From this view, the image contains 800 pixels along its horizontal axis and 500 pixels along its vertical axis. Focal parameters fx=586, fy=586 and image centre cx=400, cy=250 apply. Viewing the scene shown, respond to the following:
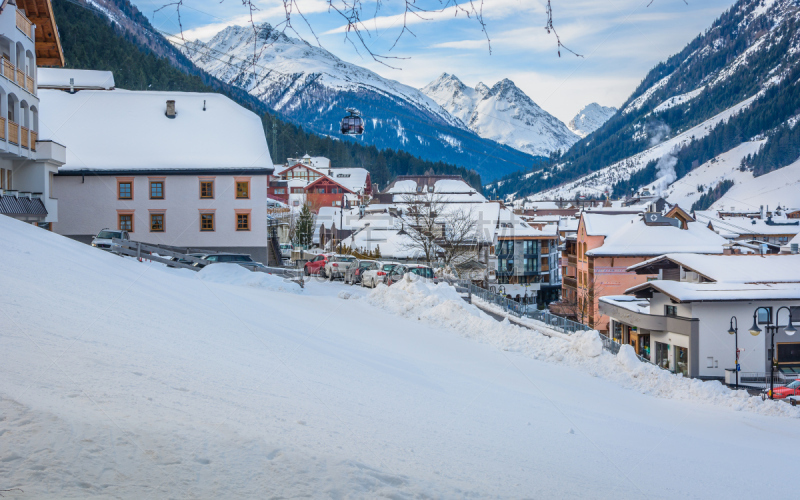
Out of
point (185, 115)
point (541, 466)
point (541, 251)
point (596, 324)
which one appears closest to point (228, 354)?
point (541, 466)

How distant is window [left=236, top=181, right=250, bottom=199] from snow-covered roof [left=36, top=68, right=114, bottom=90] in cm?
2118

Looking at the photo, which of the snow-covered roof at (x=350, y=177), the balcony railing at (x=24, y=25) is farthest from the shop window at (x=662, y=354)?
the snow-covered roof at (x=350, y=177)

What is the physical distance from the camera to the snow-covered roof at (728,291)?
31.3 metres

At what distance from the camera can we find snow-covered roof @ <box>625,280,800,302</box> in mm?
31330

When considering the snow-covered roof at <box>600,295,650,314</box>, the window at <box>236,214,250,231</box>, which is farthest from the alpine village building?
the snow-covered roof at <box>600,295,650,314</box>

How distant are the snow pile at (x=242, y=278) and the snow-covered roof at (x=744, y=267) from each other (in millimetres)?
25398

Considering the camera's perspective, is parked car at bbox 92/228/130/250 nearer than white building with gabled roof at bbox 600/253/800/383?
Yes

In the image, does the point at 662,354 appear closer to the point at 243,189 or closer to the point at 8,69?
the point at 243,189

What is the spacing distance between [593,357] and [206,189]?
31.8m

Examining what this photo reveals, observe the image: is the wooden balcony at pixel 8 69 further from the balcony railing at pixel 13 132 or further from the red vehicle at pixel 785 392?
the red vehicle at pixel 785 392

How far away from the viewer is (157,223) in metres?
39.5

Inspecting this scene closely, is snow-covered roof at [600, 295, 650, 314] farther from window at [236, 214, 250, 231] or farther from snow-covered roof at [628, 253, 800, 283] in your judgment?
window at [236, 214, 250, 231]

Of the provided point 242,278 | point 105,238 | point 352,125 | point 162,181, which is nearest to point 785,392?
point 242,278

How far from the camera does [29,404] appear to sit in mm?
4711
